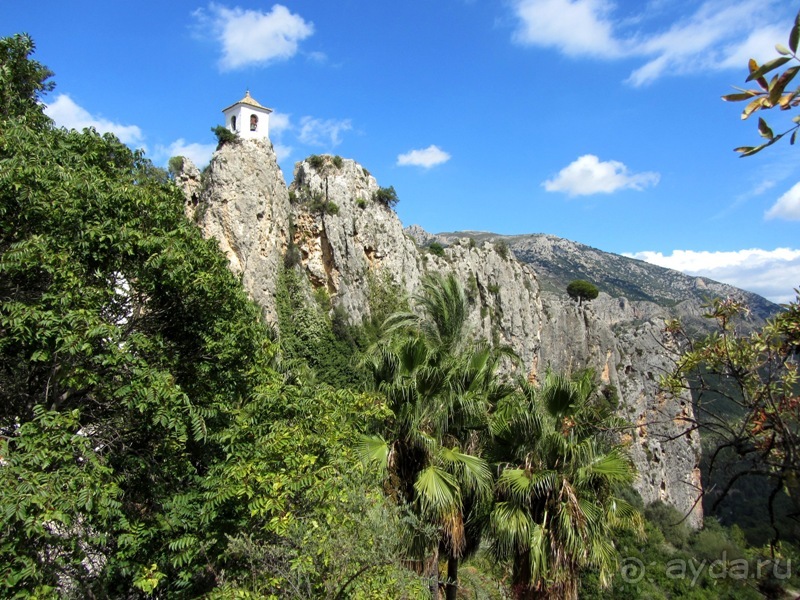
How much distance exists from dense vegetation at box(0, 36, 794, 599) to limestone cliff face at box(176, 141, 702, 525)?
44.4 feet

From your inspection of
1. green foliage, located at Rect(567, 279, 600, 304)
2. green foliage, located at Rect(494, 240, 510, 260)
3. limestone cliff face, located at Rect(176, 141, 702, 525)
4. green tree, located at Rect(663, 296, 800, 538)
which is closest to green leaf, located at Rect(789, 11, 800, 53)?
green tree, located at Rect(663, 296, 800, 538)

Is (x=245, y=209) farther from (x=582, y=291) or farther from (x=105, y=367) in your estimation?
(x=582, y=291)

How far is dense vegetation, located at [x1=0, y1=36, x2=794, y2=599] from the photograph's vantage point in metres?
5.25

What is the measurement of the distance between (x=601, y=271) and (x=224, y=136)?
117 meters

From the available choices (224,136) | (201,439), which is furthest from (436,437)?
(224,136)

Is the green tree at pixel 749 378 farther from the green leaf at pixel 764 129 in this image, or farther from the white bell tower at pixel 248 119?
the white bell tower at pixel 248 119

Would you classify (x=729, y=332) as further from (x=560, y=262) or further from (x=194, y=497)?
(x=560, y=262)

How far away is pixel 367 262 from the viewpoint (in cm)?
3844

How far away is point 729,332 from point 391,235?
1487 inches

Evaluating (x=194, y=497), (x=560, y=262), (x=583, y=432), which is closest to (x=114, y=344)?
(x=194, y=497)

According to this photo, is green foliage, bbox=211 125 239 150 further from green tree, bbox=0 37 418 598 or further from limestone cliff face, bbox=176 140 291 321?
green tree, bbox=0 37 418 598

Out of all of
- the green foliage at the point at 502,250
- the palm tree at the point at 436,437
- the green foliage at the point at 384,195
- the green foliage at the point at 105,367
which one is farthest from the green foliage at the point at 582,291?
the green foliage at the point at 105,367

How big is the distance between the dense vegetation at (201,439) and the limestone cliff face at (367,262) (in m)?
13.5

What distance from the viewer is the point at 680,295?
419 feet
